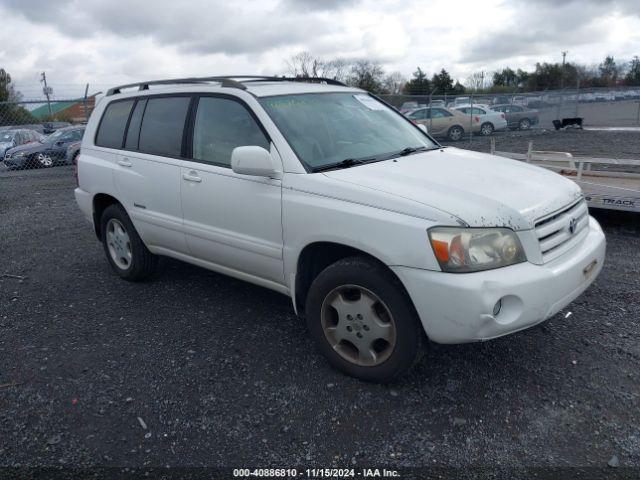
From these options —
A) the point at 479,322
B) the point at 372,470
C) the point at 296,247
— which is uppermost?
the point at 296,247

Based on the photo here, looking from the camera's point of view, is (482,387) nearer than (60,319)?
Yes

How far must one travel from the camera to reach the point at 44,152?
16.8 m

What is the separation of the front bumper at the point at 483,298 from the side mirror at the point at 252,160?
105 cm

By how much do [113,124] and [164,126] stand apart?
91cm

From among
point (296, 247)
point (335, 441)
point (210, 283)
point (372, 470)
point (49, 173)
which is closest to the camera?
point (372, 470)

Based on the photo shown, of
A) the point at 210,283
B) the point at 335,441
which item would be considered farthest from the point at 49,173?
the point at 335,441

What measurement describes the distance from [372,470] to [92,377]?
1939 millimetres

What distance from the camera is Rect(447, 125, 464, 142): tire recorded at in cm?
2097

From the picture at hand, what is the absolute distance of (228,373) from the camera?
Answer: 351cm

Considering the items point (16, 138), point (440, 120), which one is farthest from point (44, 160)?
point (440, 120)

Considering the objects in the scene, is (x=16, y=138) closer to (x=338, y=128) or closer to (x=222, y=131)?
(x=222, y=131)

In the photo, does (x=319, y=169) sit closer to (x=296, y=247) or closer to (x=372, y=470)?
(x=296, y=247)

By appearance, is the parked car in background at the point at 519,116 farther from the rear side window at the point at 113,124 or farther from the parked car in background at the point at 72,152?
the rear side window at the point at 113,124

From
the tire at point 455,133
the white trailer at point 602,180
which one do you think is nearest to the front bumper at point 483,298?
the white trailer at point 602,180
